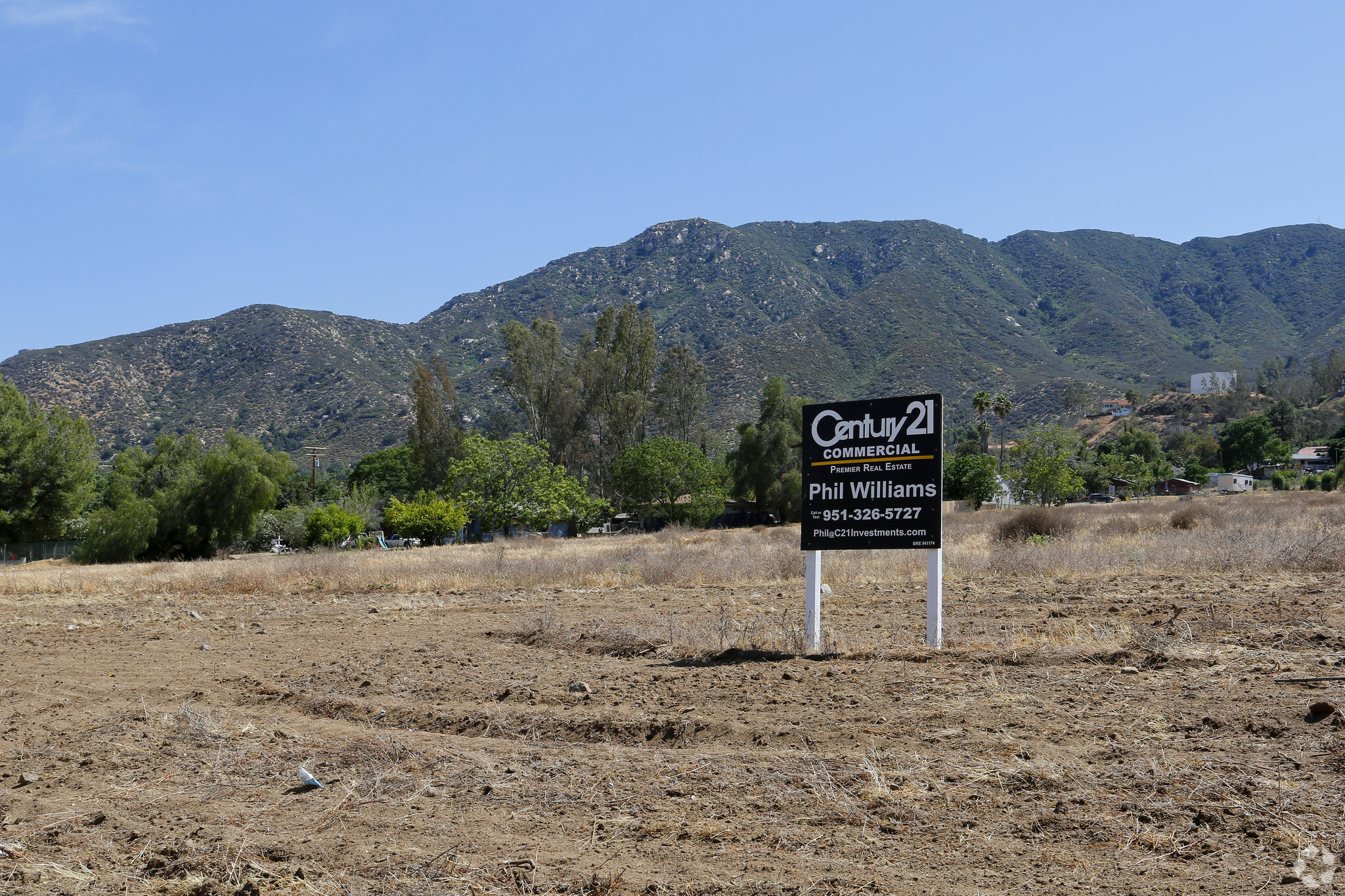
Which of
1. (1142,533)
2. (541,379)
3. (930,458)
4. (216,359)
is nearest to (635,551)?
(1142,533)

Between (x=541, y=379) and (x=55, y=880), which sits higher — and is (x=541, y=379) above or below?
above

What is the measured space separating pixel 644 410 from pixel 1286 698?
215 ft

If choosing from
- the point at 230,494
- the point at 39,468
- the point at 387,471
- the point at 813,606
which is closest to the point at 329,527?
the point at 230,494

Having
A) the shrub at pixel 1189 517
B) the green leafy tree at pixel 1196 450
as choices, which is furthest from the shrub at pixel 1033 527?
the green leafy tree at pixel 1196 450

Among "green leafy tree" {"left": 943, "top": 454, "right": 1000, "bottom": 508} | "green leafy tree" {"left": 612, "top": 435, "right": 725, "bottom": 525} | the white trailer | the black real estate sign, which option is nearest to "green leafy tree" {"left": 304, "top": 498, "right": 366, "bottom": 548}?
"green leafy tree" {"left": 612, "top": 435, "right": 725, "bottom": 525}

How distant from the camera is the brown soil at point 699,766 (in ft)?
15.1

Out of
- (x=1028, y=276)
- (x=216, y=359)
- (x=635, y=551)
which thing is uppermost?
(x=1028, y=276)

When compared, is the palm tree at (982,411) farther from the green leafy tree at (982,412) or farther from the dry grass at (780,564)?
the dry grass at (780,564)

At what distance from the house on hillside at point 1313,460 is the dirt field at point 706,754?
108 meters

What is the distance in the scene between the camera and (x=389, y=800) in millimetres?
5828

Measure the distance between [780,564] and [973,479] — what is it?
2152 inches

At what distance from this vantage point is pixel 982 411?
92.7 metres

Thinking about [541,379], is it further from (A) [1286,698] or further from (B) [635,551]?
(A) [1286,698]

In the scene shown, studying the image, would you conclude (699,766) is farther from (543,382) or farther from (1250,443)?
(1250,443)
